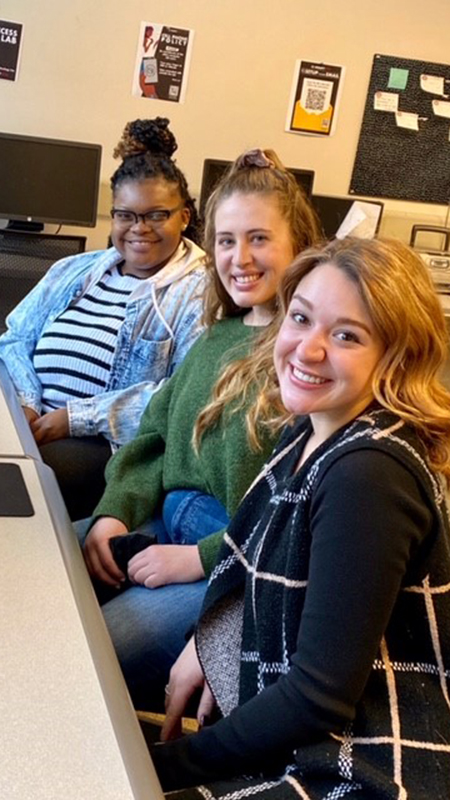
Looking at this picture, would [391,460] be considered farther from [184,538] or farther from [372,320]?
[184,538]

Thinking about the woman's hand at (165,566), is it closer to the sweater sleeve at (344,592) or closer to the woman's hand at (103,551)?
the woman's hand at (103,551)

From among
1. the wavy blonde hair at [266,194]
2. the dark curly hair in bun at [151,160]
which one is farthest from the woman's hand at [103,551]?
the dark curly hair in bun at [151,160]

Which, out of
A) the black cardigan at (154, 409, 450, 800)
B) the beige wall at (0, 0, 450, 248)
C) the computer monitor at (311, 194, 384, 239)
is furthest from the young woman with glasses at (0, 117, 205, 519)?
the computer monitor at (311, 194, 384, 239)

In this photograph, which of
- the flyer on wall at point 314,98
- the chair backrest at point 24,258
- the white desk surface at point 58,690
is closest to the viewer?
the white desk surface at point 58,690

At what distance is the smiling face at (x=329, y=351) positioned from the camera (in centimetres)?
94

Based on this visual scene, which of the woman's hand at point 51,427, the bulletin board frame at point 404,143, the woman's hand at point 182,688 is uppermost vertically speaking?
the bulletin board frame at point 404,143

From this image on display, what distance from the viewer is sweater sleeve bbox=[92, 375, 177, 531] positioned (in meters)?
1.46

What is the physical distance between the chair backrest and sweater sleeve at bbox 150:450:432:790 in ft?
7.88

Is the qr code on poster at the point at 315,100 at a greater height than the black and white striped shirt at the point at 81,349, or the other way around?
the qr code on poster at the point at 315,100

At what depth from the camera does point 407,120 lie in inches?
144

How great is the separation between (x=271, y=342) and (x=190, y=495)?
0.31m

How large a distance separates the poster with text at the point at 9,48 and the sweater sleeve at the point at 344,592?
2827 mm

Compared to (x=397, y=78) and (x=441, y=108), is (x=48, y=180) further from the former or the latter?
(x=441, y=108)

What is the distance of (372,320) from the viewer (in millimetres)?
932
